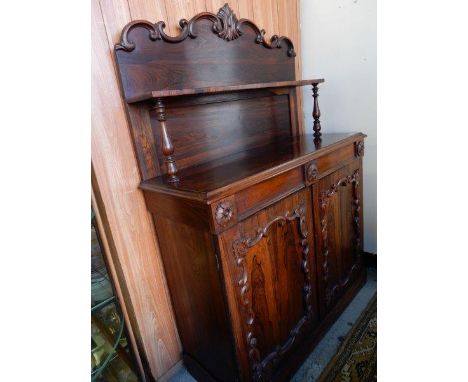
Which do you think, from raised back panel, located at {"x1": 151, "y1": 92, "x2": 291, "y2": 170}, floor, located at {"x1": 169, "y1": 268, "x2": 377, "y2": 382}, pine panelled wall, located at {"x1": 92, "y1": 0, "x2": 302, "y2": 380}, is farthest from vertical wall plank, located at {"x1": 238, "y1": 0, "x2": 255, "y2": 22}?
floor, located at {"x1": 169, "y1": 268, "x2": 377, "y2": 382}

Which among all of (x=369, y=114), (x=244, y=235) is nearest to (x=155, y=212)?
(x=244, y=235)

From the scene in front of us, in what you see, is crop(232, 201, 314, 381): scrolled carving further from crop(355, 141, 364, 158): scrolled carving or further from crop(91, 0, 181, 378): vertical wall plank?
crop(355, 141, 364, 158): scrolled carving

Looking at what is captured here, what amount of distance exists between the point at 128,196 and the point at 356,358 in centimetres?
130

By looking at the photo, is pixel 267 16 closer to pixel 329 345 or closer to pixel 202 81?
pixel 202 81

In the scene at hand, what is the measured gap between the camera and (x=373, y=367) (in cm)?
131

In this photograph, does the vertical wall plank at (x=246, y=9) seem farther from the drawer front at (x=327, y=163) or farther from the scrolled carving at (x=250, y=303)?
the scrolled carving at (x=250, y=303)

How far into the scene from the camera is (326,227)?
138 cm

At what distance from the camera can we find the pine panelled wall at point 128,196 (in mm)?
984

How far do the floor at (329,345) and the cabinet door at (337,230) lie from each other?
149 mm

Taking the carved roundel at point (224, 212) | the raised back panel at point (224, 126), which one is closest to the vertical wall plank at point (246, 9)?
the raised back panel at point (224, 126)

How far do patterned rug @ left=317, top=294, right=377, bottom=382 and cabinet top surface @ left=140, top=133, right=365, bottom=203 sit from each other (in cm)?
99

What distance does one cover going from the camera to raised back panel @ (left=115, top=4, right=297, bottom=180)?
1052 mm
